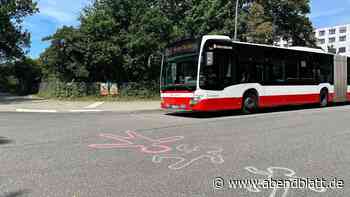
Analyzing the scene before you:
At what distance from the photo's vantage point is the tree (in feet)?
96.1

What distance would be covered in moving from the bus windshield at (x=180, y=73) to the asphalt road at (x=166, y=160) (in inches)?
133

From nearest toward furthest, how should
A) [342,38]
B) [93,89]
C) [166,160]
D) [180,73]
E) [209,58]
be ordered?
[166,160] < [209,58] < [180,73] < [93,89] < [342,38]

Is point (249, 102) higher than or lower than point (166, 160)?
higher

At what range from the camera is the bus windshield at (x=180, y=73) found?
12128 millimetres

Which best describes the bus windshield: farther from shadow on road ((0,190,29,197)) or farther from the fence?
the fence

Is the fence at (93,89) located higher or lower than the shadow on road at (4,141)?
higher

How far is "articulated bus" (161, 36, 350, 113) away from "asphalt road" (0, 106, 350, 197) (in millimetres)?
3246

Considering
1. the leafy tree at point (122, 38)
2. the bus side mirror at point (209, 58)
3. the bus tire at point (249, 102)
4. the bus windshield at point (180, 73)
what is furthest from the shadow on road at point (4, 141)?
the leafy tree at point (122, 38)

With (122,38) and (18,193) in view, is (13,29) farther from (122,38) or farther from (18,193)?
(18,193)

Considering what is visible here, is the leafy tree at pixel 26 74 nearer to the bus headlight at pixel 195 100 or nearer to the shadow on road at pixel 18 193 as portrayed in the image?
the bus headlight at pixel 195 100

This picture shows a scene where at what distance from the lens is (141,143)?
7.15 meters

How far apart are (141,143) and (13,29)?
3021 centimetres

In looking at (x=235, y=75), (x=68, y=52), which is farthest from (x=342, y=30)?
(x=235, y=75)

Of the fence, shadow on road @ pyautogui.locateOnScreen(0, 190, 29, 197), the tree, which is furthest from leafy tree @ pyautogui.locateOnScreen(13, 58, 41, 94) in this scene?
shadow on road @ pyautogui.locateOnScreen(0, 190, 29, 197)
